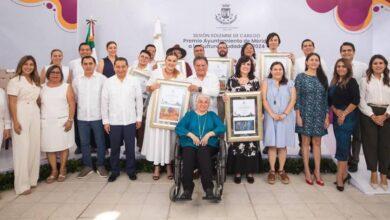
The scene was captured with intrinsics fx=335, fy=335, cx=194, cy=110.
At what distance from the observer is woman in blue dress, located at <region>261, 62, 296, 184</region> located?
413cm

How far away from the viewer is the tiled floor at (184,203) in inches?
130

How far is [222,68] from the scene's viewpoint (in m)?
4.75

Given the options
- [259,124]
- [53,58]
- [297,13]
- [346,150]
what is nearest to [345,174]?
[346,150]

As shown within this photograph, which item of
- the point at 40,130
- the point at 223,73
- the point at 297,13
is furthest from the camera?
the point at 297,13

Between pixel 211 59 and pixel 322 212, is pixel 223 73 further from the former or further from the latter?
pixel 322 212

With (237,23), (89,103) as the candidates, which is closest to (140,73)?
(89,103)

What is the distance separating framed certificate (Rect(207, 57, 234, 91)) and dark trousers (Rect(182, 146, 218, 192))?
1376 millimetres

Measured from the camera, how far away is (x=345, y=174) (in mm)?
4168

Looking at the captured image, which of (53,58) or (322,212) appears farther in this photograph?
(53,58)

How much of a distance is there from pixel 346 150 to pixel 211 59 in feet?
6.95

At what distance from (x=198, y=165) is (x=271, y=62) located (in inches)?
76.3

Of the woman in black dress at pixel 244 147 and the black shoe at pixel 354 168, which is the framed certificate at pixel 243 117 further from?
the black shoe at pixel 354 168

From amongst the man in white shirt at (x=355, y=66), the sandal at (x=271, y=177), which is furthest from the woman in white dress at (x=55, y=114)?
the man in white shirt at (x=355, y=66)

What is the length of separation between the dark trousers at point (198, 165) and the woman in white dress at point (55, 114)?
1.68 m
